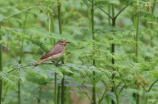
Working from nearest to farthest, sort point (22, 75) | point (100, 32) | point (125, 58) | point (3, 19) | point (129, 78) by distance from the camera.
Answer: point (22, 75) < point (129, 78) < point (3, 19) < point (100, 32) < point (125, 58)

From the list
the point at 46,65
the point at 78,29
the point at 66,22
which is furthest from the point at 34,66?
→ the point at 66,22

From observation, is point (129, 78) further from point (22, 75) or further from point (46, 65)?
point (22, 75)

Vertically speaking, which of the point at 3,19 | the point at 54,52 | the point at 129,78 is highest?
the point at 3,19

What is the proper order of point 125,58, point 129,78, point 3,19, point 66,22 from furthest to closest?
1. point 66,22
2. point 125,58
3. point 3,19
4. point 129,78

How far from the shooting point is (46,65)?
313 cm

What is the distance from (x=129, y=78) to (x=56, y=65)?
0.70 metres

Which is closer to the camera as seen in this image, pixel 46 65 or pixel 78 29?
pixel 46 65

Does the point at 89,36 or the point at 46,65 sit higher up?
the point at 89,36

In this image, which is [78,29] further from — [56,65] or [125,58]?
[56,65]

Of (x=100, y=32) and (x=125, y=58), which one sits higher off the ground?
(x=100, y=32)

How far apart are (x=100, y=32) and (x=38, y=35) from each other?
89cm

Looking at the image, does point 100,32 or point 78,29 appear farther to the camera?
point 78,29

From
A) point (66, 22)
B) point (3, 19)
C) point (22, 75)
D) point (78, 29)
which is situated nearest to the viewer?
point (22, 75)

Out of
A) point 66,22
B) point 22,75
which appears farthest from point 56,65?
point 66,22
